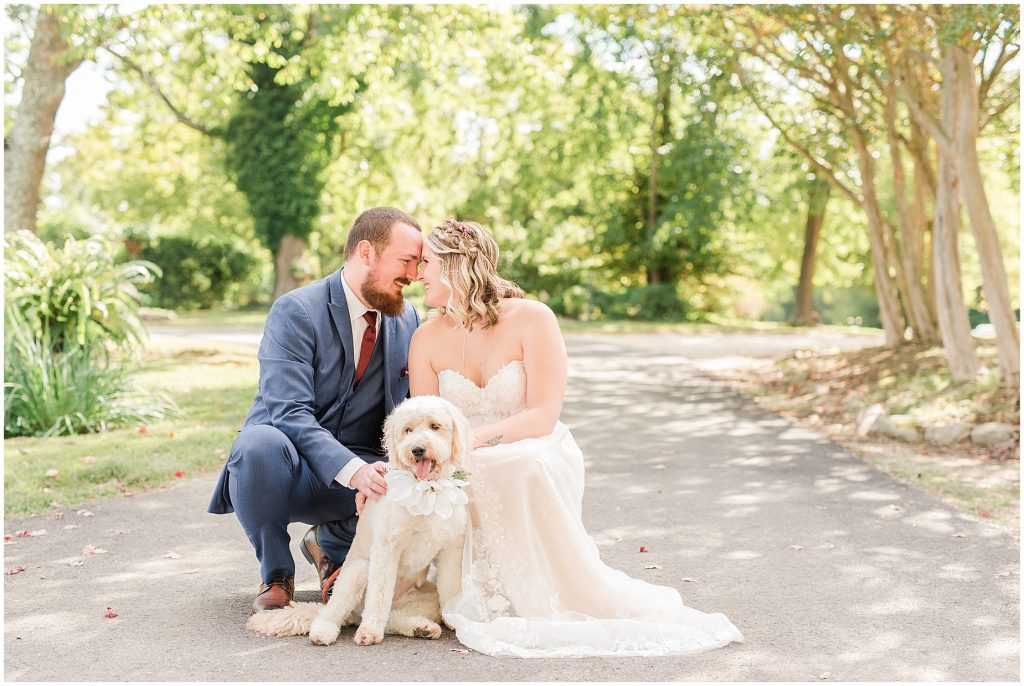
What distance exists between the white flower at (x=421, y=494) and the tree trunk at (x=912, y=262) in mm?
12744

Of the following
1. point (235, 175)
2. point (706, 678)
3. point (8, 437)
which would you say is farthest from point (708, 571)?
point (235, 175)

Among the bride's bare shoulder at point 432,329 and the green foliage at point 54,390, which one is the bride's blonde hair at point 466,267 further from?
the green foliage at point 54,390

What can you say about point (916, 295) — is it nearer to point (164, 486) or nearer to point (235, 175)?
point (164, 486)

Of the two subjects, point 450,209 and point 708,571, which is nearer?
point 708,571

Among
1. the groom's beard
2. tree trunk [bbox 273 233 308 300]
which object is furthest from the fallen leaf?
tree trunk [bbox 273 233 308 300]

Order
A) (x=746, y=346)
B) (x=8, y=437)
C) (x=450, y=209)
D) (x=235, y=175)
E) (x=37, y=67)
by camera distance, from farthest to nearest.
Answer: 1. (x=450, y=209)
2. (x=235, y=175)
3. (x=746, y=346)
4. (x=37, y=67)
5. (x=8, y=437)

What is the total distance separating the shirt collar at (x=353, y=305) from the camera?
5.11m

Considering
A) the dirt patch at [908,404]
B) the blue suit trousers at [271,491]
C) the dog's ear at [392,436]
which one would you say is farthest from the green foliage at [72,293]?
Answer: the dirt patch at [908,404]

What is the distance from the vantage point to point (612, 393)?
546 inches

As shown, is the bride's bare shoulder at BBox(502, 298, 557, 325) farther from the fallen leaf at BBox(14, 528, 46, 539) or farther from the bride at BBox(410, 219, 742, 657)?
the fallen leaf at BBox(14, 528, 46, 539)

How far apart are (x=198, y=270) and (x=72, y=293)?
23.6m

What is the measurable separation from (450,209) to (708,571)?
29.3m

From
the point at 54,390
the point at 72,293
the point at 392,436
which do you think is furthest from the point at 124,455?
the point at 392,436

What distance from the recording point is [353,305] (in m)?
5.12
